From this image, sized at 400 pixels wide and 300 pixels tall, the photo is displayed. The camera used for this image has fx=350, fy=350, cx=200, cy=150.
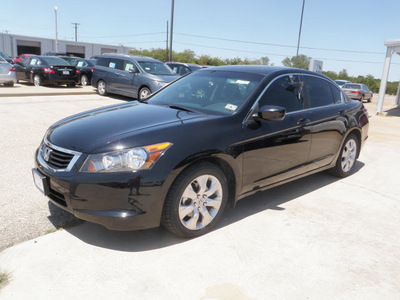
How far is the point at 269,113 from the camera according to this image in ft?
11.5

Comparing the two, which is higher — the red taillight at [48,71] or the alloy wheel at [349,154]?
the red taillight at [48,71]

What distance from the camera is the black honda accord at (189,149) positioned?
2.81 metres

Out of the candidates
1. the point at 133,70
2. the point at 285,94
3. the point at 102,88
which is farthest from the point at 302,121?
the point at 102,88

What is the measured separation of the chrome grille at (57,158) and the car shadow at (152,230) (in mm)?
670

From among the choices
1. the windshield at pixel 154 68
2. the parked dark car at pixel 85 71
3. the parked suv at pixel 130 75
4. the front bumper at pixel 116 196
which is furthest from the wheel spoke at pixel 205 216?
the parked dark car at pixel 85 71

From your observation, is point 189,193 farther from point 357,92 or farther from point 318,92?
point 357,92

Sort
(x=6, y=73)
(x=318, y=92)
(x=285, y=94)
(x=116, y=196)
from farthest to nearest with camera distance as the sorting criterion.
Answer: (x=6, y=73) < (x=318, y=92) < (x=285, y=94) < (x=116, y=196)

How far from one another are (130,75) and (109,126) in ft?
32.7

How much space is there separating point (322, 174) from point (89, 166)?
3946 mm

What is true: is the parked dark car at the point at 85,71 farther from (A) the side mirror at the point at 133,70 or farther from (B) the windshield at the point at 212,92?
(B) the windshield at the point at 212,92

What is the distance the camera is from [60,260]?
111 inches

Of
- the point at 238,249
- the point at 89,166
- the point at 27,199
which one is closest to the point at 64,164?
the point at 89,166

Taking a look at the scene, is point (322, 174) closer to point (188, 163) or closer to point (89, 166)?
point (188, 163)

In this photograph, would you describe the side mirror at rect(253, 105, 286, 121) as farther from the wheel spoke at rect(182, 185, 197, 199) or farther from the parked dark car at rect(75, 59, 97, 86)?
the parked dark car at rect(75, 59, 97, 86)
